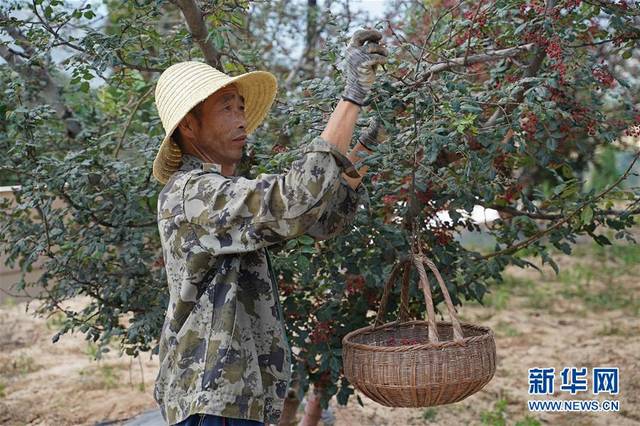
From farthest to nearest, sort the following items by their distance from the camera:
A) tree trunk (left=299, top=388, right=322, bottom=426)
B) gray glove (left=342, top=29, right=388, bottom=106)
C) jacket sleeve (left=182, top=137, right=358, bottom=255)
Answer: tree trunk (left=299, top=388, right=322, bottom=426) < gray glove (left=342, top=29, right=388, bottom=106) < jacket sleeve (left=182, top=137, right=358, bottom=255)

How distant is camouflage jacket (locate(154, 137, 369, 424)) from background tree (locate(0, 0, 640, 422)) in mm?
586

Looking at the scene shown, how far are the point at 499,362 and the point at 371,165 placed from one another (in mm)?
2972

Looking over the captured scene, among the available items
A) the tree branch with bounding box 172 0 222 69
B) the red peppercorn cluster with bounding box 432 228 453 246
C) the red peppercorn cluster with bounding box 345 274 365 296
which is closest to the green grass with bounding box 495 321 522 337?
the red peppercorn cluster with bounding box 345 274 365 296

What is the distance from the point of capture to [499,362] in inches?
200

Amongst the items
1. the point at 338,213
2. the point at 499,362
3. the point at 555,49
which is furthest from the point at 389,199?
the point at 499,362

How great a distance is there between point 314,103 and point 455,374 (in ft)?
3.51

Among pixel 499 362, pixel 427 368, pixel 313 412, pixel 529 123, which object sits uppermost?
pixel 529 123

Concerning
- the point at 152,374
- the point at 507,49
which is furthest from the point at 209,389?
the point at 152,374

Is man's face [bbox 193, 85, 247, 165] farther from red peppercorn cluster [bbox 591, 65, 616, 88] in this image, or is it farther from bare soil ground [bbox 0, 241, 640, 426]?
bare soil ground [bbox 0, 241, 640, 426]

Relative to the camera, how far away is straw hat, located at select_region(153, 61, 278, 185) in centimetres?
197

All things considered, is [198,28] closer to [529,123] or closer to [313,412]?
[529,123]

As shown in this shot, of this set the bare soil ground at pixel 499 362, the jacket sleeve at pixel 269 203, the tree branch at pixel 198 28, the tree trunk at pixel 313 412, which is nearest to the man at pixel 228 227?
the jacket sleeve at pixel 269 203

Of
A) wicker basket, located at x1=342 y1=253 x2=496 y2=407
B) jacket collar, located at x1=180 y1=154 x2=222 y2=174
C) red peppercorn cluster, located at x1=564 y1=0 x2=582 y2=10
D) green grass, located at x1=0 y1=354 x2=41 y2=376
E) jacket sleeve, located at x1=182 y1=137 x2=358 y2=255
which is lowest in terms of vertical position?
green grass, located at x1=0 y1=354 x2=41 y2=376

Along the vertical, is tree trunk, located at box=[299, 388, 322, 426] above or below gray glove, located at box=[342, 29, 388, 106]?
below
